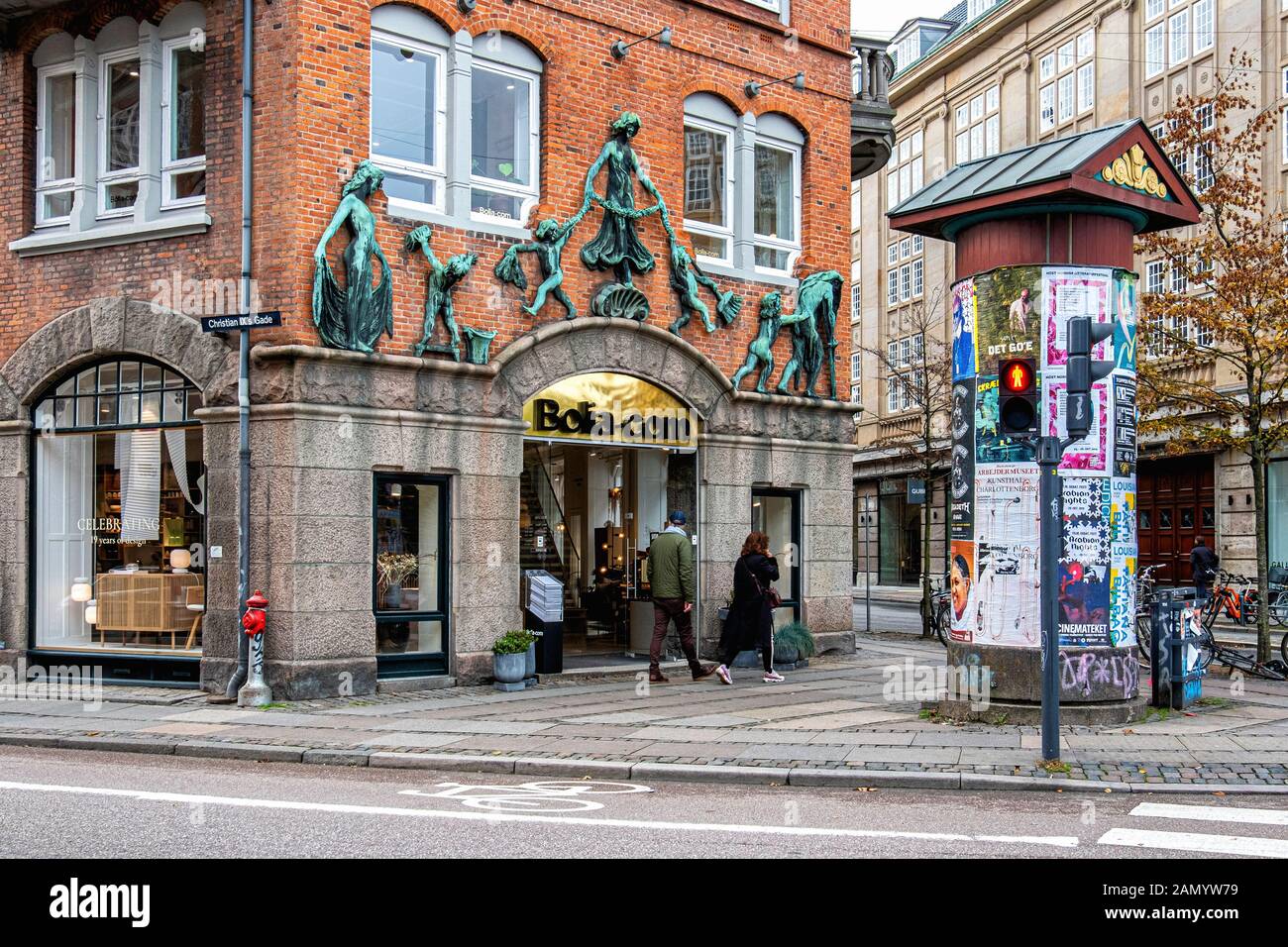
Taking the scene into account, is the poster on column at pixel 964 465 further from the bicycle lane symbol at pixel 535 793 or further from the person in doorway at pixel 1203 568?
the person in doorway at pixel 1203 568

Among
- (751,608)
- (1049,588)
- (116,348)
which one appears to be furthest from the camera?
(751,608)

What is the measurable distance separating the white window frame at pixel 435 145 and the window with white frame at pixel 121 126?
1.91m

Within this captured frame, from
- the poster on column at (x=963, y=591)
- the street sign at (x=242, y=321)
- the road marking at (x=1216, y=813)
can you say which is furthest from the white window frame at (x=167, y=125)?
the road marking at (x=1216, y=813)

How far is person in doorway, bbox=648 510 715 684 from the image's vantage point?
15.7 metres

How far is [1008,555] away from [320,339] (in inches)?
287

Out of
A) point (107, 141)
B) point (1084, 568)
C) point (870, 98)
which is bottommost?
point (1084, 568)

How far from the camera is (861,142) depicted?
67.4 ft

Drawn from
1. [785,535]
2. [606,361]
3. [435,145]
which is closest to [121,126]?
[435,145]

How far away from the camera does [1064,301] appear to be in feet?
39.9

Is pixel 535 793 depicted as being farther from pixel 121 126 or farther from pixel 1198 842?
pixel 121 126

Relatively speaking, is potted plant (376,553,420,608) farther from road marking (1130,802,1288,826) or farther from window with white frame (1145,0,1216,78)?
window with white frame (1145,0,1216,78)

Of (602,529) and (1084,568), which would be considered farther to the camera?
(602,529)

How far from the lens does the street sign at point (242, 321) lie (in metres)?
13.3

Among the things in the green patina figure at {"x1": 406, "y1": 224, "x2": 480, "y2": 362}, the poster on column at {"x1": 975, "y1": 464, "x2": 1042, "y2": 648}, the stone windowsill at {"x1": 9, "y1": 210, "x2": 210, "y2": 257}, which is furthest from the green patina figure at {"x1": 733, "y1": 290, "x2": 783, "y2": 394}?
the stone windowsill at {"x1": 9, "y1": 210, "x2": 210, "y2": 257}
